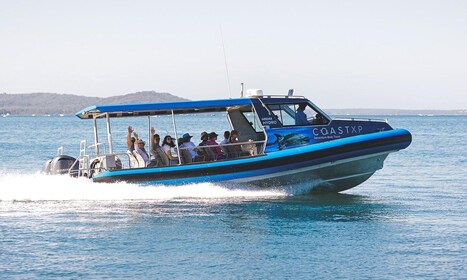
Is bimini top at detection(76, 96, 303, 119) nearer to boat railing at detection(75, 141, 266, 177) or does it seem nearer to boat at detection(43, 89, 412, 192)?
boat at detection(43, 89, 412, 192)

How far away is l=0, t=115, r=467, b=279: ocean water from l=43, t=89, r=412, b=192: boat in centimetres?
35

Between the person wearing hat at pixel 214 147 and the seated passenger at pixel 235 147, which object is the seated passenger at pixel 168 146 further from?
the seated passenger at pixel 235 147

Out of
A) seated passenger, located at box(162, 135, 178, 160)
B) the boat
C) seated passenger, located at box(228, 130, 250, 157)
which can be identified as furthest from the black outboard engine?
seated passenger, located at box(228, 130, 250, 157)

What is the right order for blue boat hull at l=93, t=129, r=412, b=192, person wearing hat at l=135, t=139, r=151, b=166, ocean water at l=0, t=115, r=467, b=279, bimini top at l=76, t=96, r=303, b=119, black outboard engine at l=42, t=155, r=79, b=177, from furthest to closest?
black outboard engine at l=42, t=155, r=79, b=177 < person wearing hat at l=135, t=139, r=151, b=166 < bimini top at l=76, t=96, r=303, b=119 < blue boat hull at l=93, t=129, r=412, b=192 < ocean water at l=0, t=115, r=467, b=279

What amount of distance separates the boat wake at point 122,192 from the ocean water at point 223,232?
0.02 meters

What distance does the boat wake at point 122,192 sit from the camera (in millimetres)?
18891

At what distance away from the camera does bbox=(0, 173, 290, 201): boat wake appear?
62.0 feet

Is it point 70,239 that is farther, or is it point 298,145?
point 298,145

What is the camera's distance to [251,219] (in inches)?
639

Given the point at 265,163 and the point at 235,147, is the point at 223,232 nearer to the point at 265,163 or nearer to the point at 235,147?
the point at 265,163

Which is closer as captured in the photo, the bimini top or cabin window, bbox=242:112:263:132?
the bimini top

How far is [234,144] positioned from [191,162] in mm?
1252

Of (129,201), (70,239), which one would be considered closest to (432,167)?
(129,201)

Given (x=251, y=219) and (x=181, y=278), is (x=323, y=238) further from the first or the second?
(x=181, y=278)
